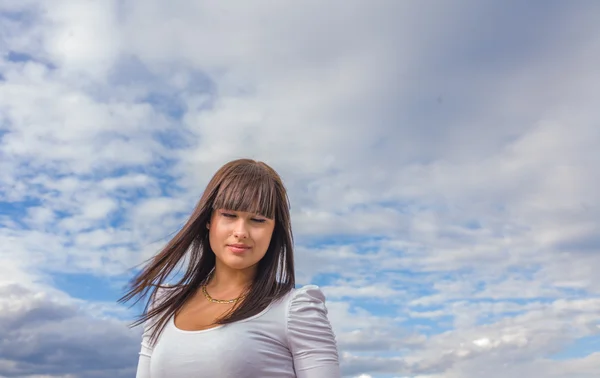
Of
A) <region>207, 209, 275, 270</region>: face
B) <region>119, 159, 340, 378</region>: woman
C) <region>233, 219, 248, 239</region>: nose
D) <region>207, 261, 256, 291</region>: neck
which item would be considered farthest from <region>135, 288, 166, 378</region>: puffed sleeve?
<region>233, 219, 248, 239</region>: nose

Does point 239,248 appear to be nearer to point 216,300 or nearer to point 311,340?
point 216,300

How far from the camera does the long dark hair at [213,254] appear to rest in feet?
15.5

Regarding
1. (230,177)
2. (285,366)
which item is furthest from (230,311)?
(230,177)

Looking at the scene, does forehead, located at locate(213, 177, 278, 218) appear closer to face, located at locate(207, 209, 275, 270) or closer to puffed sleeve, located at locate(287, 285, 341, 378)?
face, located at locate(207, 209, 275, 270)

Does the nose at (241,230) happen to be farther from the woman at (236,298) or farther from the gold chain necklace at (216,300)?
the gold chain necklace at (216,300)

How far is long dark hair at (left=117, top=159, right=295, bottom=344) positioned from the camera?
473 centimetres

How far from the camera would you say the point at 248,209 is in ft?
15.5

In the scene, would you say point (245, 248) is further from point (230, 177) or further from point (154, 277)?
point (154, 277)

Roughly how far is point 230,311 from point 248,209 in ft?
2.30

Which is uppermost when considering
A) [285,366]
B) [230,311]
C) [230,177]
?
[230,177]

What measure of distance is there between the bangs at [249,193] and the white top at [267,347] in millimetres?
630

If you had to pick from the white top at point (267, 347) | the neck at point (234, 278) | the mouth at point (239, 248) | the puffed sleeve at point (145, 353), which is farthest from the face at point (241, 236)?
the puffed sleeve at point (145, 353)

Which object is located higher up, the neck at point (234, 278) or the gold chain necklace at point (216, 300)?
the neck at point (234, 278)

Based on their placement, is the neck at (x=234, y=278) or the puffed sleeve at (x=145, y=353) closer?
the neck at (x=234, y=278)
